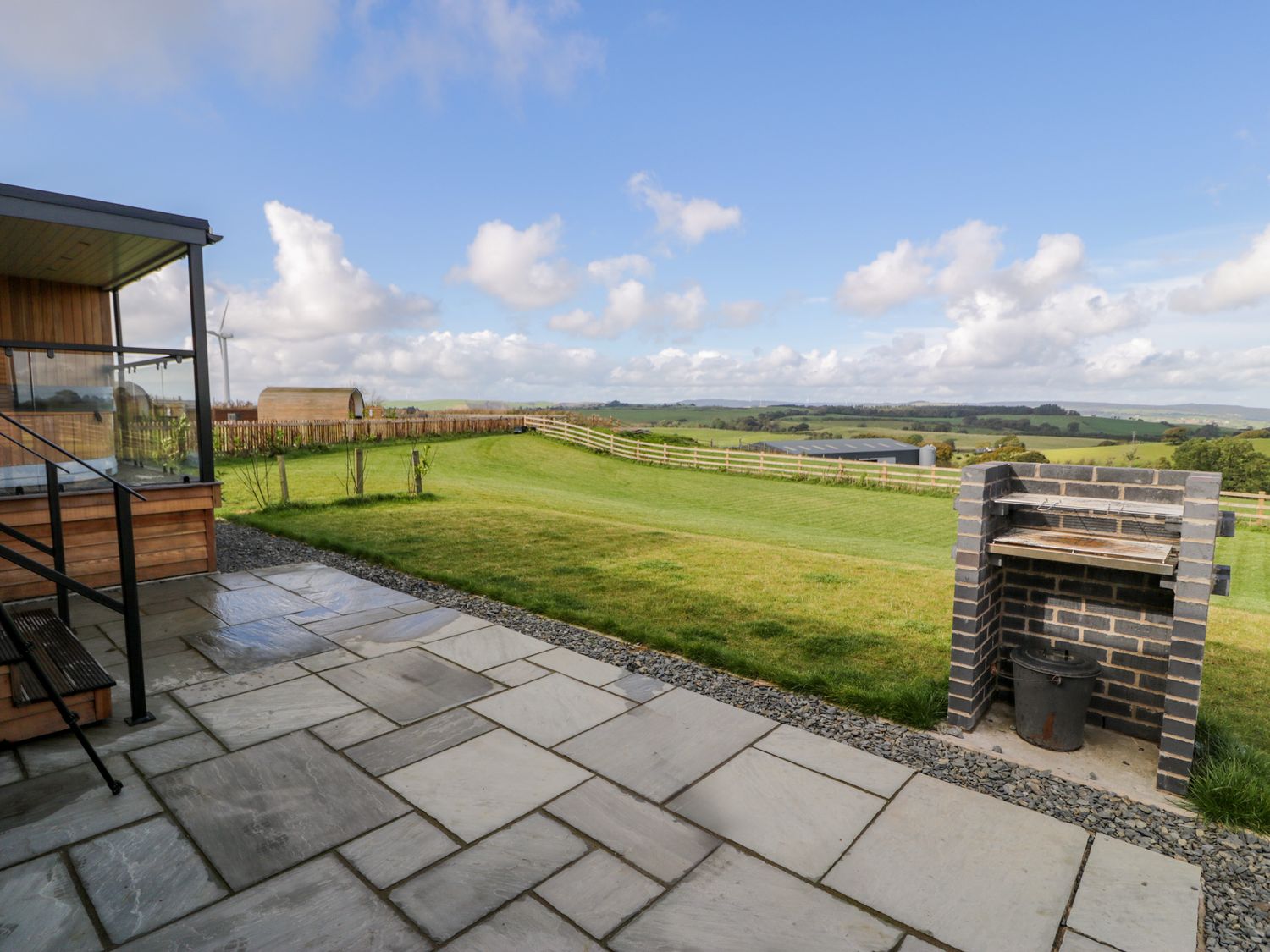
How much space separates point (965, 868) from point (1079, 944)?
33 cm

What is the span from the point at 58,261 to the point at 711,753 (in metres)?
7.47

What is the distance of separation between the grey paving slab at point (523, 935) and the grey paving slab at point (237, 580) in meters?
4.79

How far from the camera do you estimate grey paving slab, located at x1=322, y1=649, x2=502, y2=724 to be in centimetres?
318

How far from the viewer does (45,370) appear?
5539 mm

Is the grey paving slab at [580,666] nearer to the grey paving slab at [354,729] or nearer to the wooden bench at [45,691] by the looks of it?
the grey paving slab at [354,729]

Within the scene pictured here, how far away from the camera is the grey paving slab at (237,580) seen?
5.52 metres

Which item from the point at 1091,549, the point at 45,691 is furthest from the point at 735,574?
the point at 45,691

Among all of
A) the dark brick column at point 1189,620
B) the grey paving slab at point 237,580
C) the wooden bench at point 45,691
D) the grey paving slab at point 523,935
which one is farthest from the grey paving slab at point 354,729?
the dark brick column at point 1189,620

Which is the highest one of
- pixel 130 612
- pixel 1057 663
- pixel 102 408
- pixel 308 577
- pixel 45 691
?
pixel 102 408

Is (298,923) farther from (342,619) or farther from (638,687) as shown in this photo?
(342,619)

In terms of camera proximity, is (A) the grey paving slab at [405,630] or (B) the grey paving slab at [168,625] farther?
(B) the grey paving slab at [168,625]

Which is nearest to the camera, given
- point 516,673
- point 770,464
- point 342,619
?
point 516,673

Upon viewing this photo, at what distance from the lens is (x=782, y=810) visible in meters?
2.31

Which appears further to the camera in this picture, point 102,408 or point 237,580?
point 102,408
